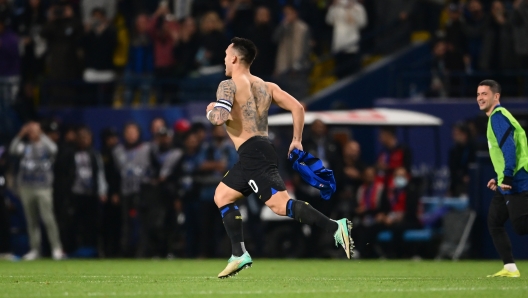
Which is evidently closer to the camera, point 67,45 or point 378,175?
point 378,175

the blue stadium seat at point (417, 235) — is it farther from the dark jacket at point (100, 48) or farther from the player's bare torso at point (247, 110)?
the dark jacket at point (100, 48)

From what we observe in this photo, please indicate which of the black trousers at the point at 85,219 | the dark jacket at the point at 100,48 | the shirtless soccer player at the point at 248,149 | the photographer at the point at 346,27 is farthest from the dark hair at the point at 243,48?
the dark jacket at the point at 100,48

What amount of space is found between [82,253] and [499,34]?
29.2ft

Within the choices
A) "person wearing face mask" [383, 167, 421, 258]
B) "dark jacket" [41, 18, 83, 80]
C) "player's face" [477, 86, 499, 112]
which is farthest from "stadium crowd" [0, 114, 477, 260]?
"player's face" [477, 86, 499, 112]

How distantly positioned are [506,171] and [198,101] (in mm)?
11291

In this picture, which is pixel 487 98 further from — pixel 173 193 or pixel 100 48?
pixel 100 48

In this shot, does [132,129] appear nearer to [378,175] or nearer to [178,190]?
[178,190]

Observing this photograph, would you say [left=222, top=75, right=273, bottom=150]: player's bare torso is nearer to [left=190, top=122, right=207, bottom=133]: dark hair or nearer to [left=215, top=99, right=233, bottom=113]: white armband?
[left=215, top=99, right=233, bottom=113]: white armband

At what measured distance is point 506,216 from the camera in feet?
38.3

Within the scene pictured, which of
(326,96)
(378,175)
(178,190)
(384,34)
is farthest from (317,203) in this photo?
(384,34)

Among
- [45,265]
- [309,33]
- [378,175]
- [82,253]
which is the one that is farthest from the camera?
[309,33]

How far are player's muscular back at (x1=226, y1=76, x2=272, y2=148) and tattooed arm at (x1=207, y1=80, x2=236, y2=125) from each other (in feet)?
0.48

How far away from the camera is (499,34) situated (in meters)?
20.5

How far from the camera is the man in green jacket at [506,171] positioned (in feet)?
37.3
